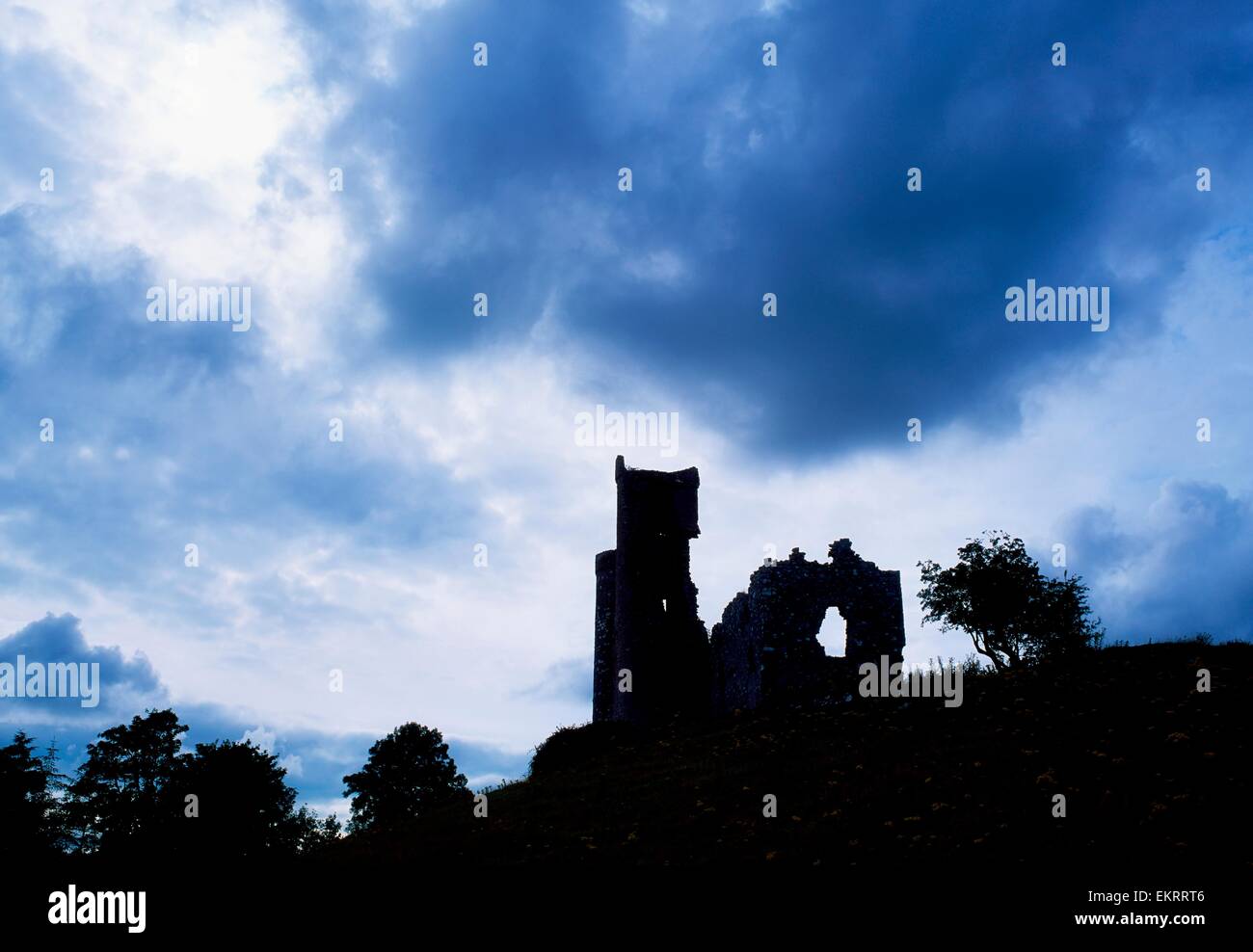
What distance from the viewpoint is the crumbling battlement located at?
116ft

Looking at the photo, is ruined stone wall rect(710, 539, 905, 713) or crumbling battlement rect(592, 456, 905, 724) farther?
crumbling battlement rect(592, 456, 905, 724)

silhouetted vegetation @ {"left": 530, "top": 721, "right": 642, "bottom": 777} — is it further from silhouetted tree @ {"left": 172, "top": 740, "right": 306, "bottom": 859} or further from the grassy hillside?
silhouetted tree @ {"left": 172, "top": 740, "right": 306, "bottom": 859}

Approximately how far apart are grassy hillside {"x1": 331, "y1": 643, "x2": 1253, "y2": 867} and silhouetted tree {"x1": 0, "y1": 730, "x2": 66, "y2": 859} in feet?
80.7

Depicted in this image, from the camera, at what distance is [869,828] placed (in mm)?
17953

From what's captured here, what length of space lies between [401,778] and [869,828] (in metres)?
53.6

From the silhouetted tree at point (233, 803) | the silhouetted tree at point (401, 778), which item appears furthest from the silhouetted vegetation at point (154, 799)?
the silhouetted tree at point (401, 778)

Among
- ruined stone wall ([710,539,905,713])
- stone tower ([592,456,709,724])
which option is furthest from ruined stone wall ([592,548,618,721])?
ruined stone wall ([710,539,905,713])

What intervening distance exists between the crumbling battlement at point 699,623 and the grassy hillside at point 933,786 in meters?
3.39

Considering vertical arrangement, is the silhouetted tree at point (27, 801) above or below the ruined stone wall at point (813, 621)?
below

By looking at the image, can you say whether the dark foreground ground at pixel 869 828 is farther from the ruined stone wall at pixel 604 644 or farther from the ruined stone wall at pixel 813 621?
the ruined stone wall at pixel 604 644

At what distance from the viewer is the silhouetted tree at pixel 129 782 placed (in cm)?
4425

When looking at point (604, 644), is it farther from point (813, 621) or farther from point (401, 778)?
point (401, 778)

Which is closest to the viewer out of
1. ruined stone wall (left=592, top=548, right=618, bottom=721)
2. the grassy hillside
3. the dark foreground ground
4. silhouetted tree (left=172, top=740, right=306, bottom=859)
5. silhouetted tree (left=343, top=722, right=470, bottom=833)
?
the dark foreground ground
